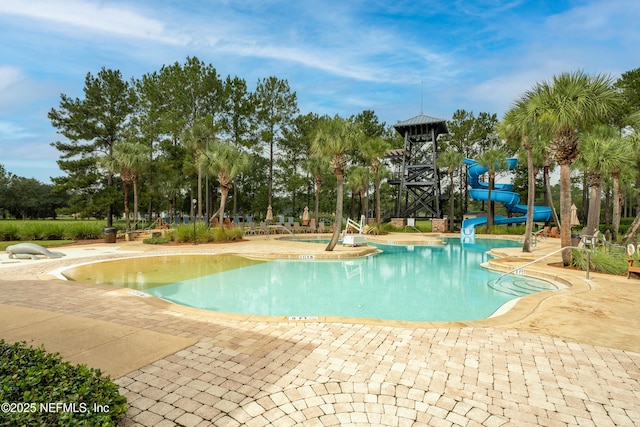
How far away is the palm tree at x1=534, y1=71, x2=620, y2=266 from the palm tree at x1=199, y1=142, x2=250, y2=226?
15.2 metres

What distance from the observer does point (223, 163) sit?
63.6ft

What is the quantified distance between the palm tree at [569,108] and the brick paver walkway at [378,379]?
25.3 ft

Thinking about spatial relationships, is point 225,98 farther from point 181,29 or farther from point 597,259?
point 597,259

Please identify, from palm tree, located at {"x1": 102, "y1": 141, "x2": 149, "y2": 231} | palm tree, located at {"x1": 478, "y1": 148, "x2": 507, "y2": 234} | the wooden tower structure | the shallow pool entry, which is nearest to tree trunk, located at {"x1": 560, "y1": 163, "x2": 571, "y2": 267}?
the shallow pool entry

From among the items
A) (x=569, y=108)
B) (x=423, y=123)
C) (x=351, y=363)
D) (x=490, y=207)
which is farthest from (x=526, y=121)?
(x=423, y=123)

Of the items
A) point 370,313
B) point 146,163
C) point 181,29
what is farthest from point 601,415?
point 146,163

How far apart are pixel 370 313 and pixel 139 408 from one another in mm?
4632

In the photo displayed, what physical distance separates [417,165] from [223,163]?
20.6 metres

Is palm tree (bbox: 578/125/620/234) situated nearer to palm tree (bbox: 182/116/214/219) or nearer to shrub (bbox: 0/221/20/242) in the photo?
palm tree (bbox: 182/116/214/219)

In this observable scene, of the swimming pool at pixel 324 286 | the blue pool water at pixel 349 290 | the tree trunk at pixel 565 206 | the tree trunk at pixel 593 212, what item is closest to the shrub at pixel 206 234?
the swimming pool at pixel 324 286

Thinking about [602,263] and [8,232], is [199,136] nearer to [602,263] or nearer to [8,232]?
[8,232]

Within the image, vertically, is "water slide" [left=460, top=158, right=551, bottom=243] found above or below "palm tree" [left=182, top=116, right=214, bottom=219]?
below

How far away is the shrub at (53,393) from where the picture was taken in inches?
74.8

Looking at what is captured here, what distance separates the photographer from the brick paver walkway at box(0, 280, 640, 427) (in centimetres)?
253
